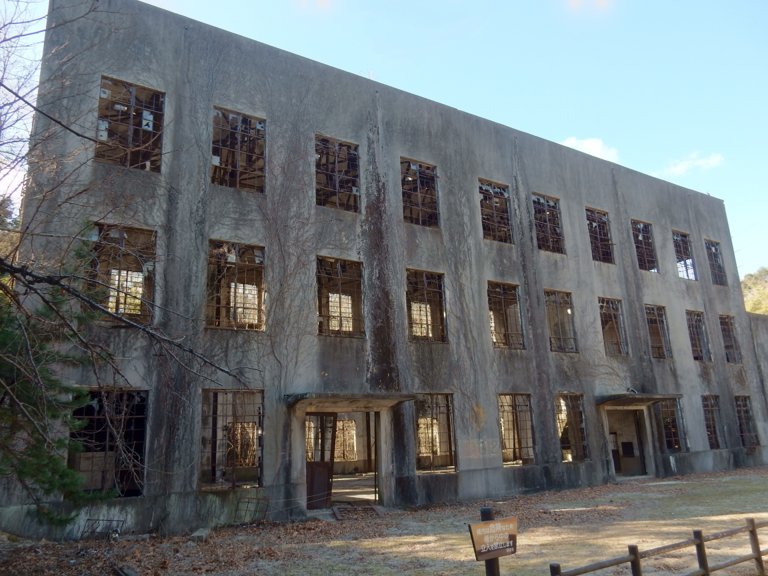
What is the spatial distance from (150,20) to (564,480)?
15459mm

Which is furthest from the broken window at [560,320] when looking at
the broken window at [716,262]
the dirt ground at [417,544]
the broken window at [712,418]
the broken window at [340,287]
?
the broken window at [716,262]

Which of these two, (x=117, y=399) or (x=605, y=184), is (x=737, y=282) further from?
(x=117, y=399)

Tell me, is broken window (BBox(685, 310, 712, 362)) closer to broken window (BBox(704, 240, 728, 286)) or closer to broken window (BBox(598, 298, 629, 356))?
broken window (BBox(704, 240, 728, 286))

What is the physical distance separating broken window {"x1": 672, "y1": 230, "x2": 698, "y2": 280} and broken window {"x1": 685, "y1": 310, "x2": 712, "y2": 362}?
1503 millimetres

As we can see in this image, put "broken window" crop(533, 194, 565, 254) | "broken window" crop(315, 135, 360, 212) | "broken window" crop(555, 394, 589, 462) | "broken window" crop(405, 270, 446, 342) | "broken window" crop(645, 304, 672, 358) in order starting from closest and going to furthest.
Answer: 1. "broken window" crop(315, 135, 360, 212)
2. "broken window" crop(405, 270, 446, 342)
3. "broken window" crop(555, 394, 589, 462)
4. "broken window" crop(533, 194, 565, 254)
5. "broken window" crop(645, 304, 672, 358)

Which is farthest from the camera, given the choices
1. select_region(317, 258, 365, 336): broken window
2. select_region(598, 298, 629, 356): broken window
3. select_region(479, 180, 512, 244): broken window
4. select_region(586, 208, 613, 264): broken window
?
select_region(586, 208, 613, 264): broken window

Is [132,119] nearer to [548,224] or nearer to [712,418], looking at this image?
[548,224]

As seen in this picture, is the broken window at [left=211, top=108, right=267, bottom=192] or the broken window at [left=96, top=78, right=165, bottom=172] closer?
the broken window at [left=96, top=78, right=165, bottom=172]

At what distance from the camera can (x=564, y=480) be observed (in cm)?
1644

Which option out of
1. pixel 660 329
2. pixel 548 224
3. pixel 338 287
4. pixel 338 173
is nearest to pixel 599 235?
pixel 548 224

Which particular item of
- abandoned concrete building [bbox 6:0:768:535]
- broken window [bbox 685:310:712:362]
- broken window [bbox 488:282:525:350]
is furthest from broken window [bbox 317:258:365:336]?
broken window [bbox 685:310:712:362]

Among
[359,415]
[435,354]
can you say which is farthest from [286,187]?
[359,415]

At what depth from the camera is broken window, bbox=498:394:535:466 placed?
16141 mm

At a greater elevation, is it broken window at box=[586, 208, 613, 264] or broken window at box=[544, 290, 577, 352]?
broken window at box=[586, 208, 613, 264]
